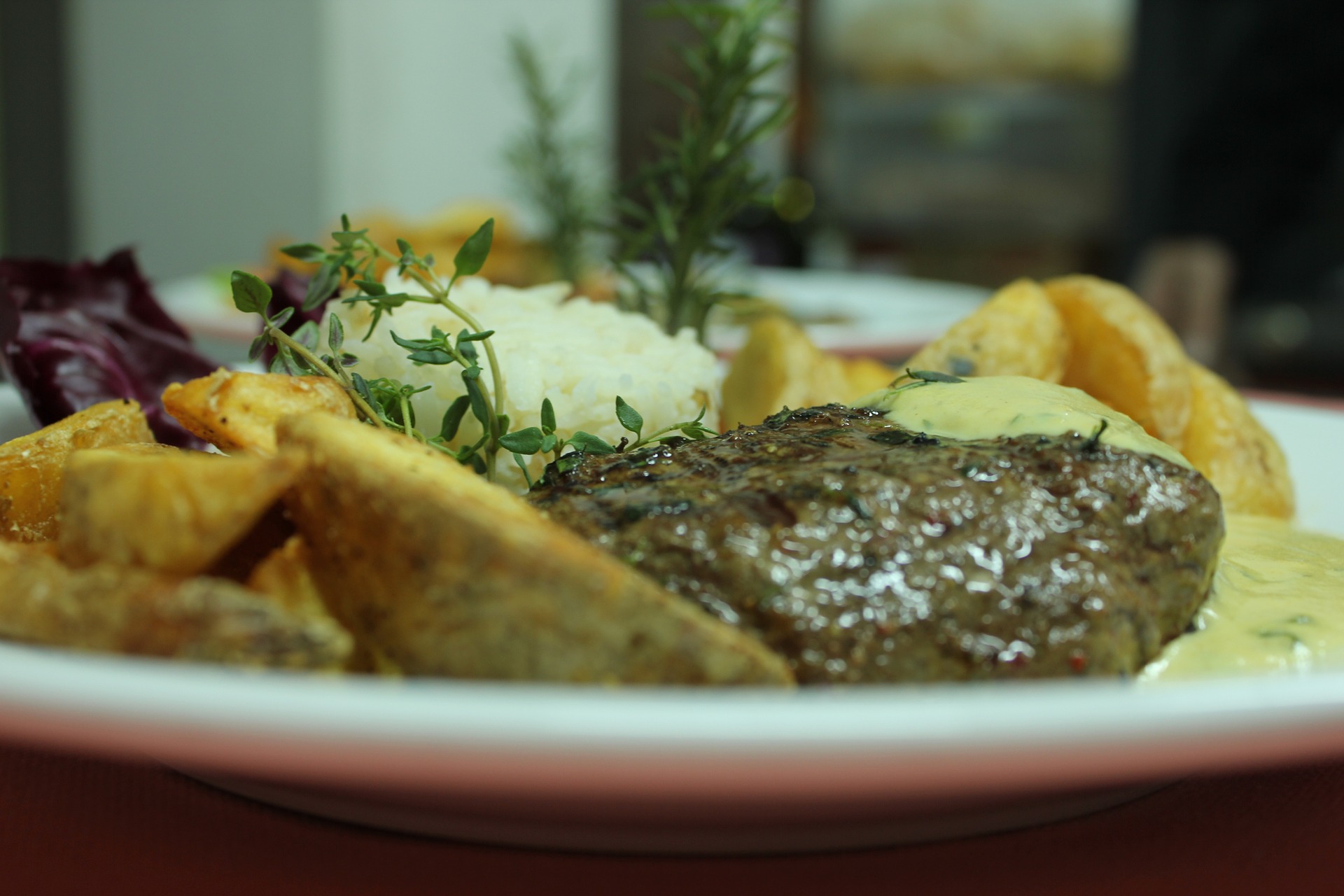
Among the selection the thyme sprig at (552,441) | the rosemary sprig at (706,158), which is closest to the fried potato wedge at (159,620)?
the thyme sprig at (552,441)

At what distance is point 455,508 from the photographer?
0.97m

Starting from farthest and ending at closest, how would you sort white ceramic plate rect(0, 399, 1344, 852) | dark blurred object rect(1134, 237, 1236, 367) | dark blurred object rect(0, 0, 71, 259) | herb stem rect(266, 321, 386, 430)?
dark blurred object rect(0, 0, 71, 259), dark blurred object rect(1134, 237, 1236, 367), herb stem rect(266, 321, 386, 430), white ceramic plate rect(0, 399, 1344, 852)

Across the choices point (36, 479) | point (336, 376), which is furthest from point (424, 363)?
point (36, 479)

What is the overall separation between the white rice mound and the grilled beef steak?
565 millimetres

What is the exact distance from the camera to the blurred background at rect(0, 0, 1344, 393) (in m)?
7.60

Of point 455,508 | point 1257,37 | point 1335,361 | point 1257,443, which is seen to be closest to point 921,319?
point 1257,443

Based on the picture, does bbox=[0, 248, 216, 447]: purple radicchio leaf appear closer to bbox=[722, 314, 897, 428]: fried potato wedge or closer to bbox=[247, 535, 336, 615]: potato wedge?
bbox=[722, 314, 897, 428]: fried potato wedge

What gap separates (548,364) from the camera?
195 cm

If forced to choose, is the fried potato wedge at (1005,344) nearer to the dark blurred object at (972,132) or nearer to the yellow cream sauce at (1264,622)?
the yellow cream sauce at (1264,622)

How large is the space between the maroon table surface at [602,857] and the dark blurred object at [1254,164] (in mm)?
7036

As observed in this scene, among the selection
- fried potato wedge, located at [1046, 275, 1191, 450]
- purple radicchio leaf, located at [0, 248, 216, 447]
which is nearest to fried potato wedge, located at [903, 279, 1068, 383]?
fried potato wedge, located at [1046, 275, 1191, 450]

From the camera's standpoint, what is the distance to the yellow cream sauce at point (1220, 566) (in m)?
1.27

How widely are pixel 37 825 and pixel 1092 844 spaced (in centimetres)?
100

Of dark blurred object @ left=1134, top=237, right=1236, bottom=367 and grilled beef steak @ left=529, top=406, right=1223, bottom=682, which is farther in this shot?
dark blurred object @ left=1134, top=237, right=1236, bottom=367
